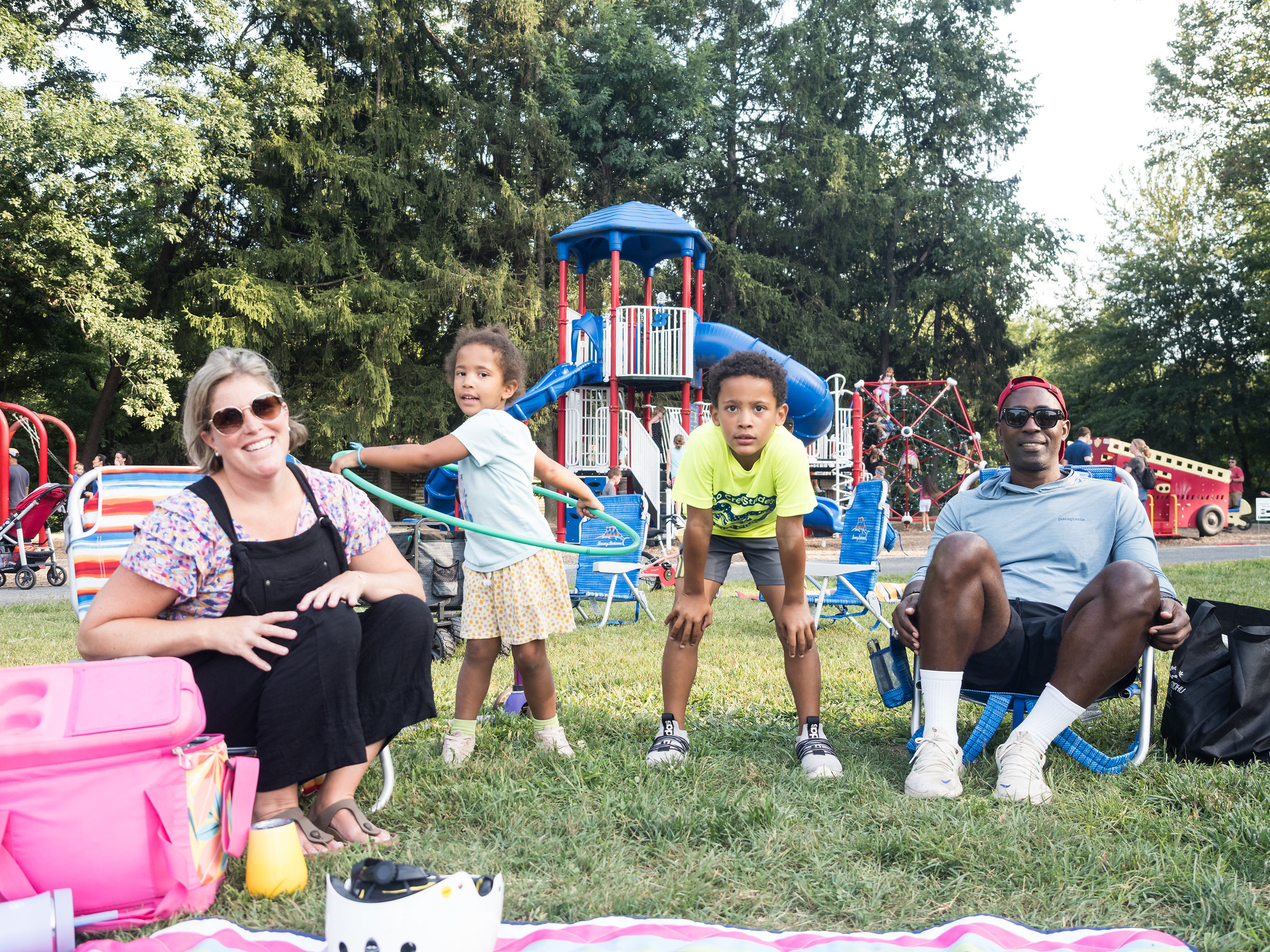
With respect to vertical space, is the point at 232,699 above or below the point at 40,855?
above

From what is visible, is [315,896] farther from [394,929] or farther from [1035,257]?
[1035,257]

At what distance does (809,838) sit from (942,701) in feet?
2.58

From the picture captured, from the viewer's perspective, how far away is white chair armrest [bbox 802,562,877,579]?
21.8 ft

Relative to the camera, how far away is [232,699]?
2.51m

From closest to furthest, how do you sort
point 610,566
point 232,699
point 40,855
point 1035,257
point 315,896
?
point 40,855
point 315,896
point 232,699
point 610,566
point 1035,257

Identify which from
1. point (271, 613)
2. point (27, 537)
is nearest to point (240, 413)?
point (271, 613)

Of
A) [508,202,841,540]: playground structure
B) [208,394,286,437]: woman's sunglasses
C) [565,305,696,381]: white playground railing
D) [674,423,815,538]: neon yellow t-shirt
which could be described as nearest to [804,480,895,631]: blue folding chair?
[674,423,815,538]: neon yellow t-shirt

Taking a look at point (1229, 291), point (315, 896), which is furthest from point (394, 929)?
point (1229, 291)

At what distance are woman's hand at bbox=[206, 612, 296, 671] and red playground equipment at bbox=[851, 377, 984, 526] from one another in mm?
15283

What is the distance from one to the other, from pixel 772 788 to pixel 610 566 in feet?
15.3

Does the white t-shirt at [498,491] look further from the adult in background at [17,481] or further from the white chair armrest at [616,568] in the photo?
the adult in background at [17,481]

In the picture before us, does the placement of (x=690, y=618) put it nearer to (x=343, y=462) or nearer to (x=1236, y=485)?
(x=343, y=462)

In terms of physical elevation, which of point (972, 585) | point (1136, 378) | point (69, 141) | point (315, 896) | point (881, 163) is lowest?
point (315, 896)

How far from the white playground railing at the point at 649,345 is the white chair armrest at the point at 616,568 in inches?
344
